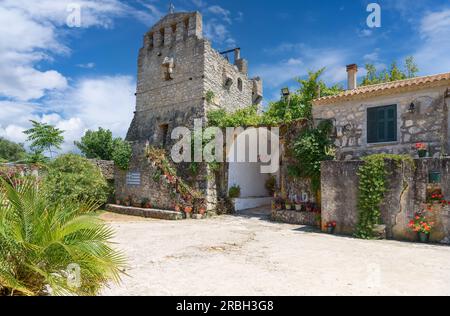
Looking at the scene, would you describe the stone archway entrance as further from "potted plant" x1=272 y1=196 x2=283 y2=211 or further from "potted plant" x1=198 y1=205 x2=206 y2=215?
"potted plant" x1=272 y1=196 x2=283 y2=211

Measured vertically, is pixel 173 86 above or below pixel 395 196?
above

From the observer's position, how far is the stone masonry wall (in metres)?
8.83

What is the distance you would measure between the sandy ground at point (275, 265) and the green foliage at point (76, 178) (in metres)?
5.37

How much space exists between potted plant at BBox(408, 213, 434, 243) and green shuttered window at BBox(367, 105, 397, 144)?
279 cm

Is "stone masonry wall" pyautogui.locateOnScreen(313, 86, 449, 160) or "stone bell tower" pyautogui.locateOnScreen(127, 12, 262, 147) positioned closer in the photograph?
"stone masonry wall" pyautogui.locateOnScreen(313, 86, 449, 160)

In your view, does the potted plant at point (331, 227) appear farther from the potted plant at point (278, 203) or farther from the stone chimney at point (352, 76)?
the stone chimney at point (352, 76)

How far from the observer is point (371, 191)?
8219mm

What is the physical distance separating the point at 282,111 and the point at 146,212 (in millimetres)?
8501

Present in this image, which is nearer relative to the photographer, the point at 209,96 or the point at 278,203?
the point at 278,203

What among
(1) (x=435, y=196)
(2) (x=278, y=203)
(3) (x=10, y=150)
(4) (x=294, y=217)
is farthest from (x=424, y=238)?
(3) (x=10, y=150)

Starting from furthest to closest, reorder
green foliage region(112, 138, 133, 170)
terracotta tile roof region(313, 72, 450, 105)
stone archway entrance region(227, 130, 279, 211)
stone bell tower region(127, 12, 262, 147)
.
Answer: stone bell tower region(127, 12, 262, 147), green foliage region(112, 138, 133, 170), stone archway entrance region(227, 130, 279, 211), terracotta tile roof region(313, 72, 450, 105)

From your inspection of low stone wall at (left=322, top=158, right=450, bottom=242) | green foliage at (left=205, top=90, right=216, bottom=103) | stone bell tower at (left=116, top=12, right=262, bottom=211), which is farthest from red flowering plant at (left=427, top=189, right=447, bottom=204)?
green foliage at (left=205, top=90, right=216, bottom=103)

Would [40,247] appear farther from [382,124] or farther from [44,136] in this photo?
[44,136]

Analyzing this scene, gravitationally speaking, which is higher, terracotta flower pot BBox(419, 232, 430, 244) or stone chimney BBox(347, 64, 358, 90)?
stone chimney BBox(347, 64, 358, 90)
